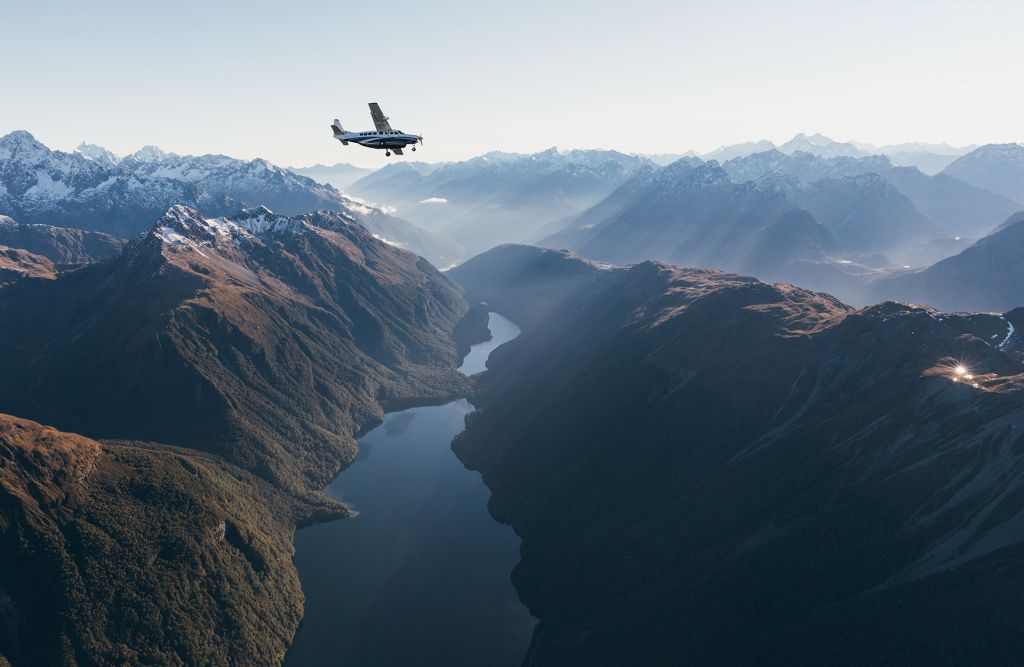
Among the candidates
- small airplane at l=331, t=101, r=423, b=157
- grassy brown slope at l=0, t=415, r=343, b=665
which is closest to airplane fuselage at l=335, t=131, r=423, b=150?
small airplane at l=331, t=101, r=423, b=157

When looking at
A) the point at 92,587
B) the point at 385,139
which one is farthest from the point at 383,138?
the point at 92,587

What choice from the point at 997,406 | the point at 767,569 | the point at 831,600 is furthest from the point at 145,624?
the point at 997,406

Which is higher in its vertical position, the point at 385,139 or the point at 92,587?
the point at 385,139

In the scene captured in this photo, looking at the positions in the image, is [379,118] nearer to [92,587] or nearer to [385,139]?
[385,139]

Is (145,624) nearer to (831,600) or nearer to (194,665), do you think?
(194,665)

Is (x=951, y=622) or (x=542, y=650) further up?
(x=951, y=622)

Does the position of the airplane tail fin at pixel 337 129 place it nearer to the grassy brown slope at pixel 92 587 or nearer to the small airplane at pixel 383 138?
the small airplane at pixel 383 138

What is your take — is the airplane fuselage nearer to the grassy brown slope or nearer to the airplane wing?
the airplane wing

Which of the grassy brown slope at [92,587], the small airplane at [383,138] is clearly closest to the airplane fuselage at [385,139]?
the small airplane at [383,138]
